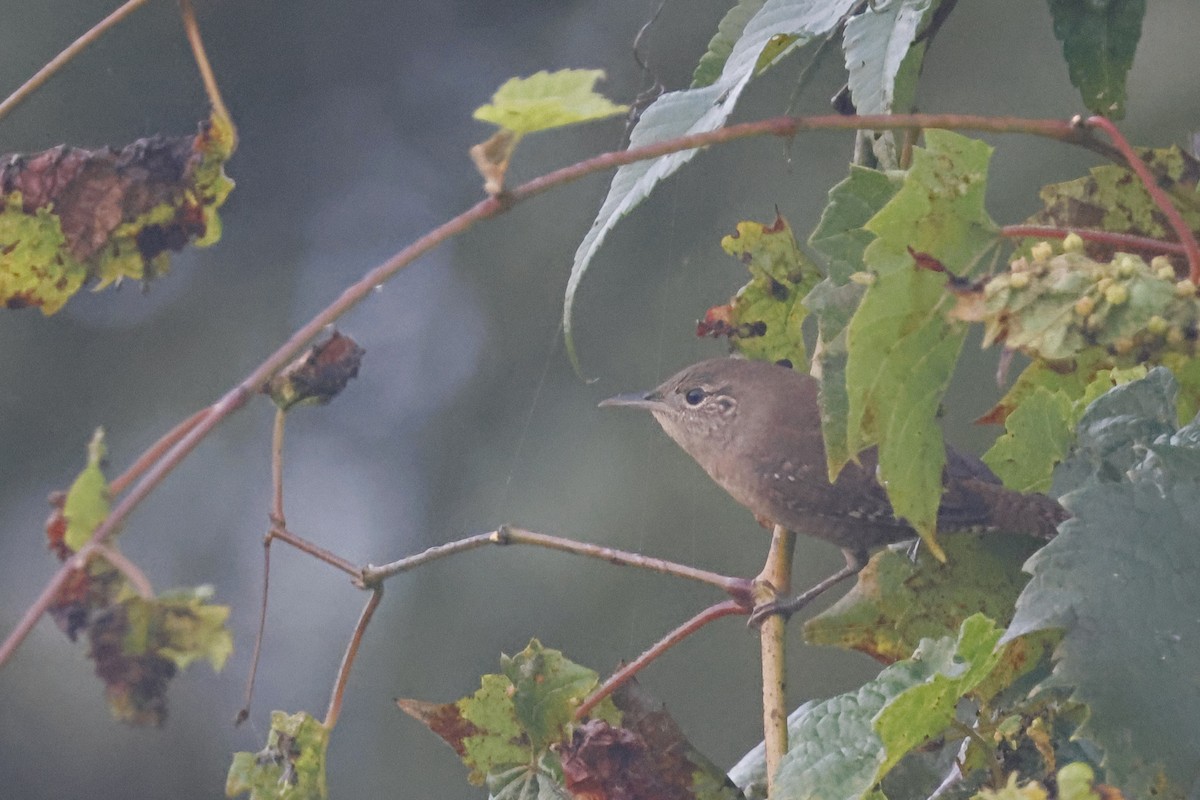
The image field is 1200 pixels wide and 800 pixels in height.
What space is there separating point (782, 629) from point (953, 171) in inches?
20.3

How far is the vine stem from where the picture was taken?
815mm

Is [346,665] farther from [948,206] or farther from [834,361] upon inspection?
[948,206]

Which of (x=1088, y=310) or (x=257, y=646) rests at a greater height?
(x=257, y=646)

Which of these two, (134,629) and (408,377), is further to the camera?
(408,377)

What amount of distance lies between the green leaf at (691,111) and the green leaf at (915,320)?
21 cm

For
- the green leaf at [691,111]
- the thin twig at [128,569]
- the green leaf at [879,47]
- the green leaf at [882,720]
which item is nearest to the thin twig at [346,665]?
the green leaf at [691,111]

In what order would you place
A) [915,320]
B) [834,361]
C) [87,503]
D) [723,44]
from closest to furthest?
1. [87,503]
2. [915,320]
3. [834,361]
4. [723,44]

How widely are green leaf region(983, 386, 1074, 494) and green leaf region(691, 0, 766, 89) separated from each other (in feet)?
1.52

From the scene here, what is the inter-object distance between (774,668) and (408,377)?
486 centimetres

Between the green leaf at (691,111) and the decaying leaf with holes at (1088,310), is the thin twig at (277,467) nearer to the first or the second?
the green leaf at (691,111)

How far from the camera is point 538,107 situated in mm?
966

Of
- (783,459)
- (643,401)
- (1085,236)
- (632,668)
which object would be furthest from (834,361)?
(643,401)

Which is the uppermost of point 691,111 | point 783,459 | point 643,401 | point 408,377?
point 408,377

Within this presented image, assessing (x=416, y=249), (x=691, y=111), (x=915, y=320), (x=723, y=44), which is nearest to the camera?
(x=416, y=249)
